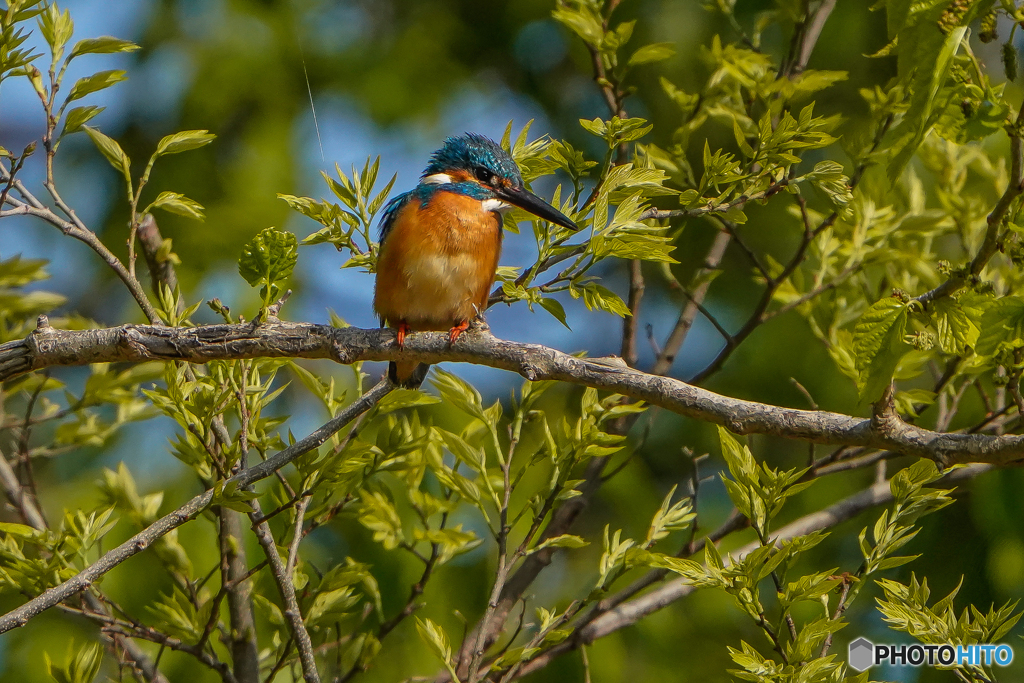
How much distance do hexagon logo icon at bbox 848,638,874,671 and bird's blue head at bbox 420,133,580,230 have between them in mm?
1760

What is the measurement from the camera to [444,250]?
10.7ft

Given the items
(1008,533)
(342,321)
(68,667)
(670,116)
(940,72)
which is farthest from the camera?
(670,116)

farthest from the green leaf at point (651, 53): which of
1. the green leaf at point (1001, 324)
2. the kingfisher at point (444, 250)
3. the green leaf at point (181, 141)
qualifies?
the green leaf at point (1001, 324)

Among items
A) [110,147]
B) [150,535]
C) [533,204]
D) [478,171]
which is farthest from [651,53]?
[150,535]

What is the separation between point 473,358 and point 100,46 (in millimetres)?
1230

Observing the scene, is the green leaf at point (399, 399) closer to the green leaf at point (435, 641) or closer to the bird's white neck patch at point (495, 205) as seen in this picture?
the green leaf at point (435, 641)

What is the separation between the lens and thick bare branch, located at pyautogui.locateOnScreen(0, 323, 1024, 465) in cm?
169

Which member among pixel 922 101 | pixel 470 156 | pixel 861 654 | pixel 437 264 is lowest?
pixel 861 654

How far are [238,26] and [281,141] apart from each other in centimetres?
66

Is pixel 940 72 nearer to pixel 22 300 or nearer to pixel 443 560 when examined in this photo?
pixel 443 560

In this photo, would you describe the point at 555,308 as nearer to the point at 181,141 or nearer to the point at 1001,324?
the point at 1001,324

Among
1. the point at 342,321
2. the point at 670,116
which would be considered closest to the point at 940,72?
the point at 342,321

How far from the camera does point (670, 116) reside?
4656 mm

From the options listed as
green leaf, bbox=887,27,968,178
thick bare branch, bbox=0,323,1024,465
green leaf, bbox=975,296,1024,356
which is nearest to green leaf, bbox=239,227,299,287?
thick bare branch, bbox=0,323,1024,465
